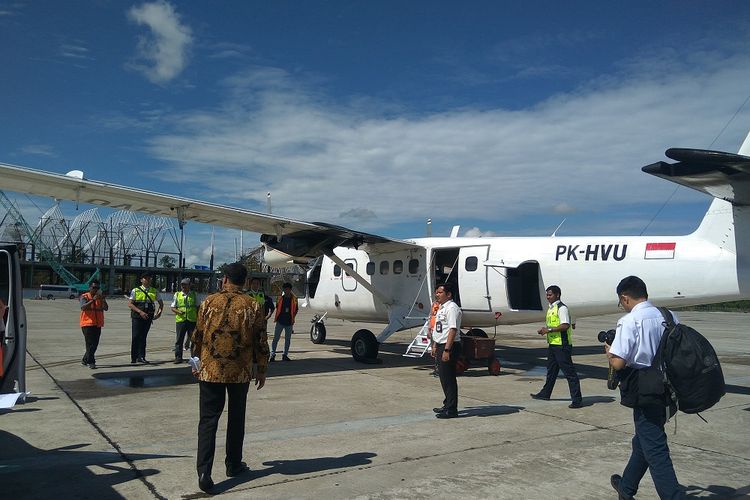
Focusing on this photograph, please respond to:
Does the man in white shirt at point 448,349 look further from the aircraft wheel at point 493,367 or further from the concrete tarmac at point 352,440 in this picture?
the aircraft wheel at point 493,367

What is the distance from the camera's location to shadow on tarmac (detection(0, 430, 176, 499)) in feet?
16.1

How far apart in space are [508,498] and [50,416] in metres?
6.13

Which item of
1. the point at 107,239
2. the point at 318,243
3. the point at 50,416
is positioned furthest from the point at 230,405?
the point at 107,239

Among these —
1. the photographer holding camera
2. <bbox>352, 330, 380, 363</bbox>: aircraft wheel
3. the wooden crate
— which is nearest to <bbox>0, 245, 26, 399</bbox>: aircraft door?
the photographer holding camera

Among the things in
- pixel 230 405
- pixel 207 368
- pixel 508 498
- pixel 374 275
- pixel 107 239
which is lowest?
pixel 508 498

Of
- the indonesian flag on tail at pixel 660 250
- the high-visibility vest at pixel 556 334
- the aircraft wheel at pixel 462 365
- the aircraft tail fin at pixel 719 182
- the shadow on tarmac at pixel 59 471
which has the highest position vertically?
the aircraft tail fin at pixel 719 182

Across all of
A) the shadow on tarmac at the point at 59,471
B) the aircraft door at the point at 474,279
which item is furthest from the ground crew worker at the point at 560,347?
the shadow on tarmac at the point at 59,471

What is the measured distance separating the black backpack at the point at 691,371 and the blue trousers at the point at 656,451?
23 cm

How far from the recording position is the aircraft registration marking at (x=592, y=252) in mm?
11609

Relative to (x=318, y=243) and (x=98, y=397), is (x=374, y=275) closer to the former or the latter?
(x=318, y=243)

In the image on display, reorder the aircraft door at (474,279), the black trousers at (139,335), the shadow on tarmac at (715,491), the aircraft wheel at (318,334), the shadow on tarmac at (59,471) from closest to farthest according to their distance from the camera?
the shadow on tarmac at (59,471) → the shadow on tarmac at (715,491) → the black trousers at (139,335) → the aircraft door at (474,279) → the aircraft wheel at (318,334)

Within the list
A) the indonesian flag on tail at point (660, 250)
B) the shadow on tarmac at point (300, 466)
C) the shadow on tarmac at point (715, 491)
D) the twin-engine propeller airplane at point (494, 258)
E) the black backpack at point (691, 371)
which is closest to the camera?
the black backpack at point (691, 371)

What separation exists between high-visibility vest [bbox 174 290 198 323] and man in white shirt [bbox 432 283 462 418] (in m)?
7.02

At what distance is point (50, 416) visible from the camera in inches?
299
